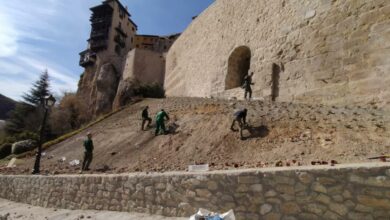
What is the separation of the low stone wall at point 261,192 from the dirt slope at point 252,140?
166 cm

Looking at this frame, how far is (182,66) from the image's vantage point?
28438mm

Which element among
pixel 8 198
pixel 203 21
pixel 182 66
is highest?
pixel 203 21

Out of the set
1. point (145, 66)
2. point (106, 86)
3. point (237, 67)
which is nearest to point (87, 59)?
point (106, 86)

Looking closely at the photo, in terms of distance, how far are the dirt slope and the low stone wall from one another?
1656 mm

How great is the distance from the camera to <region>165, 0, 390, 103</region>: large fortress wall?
10.0 m

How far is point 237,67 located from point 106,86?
24239 mm

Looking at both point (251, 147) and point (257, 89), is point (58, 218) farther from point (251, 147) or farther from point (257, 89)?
point (257, 89)

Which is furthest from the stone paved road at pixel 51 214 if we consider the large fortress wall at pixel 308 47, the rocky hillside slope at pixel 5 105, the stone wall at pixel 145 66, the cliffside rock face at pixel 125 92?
the rocky hillside slope at pixel 5 105

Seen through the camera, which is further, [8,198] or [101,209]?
[8,198]

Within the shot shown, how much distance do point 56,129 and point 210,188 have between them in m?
29.7

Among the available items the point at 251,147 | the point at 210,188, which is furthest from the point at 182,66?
the point at 210,188

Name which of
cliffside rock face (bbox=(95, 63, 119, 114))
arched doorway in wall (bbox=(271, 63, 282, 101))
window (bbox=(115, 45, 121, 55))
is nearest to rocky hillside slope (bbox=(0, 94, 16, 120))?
window (bbox=(115, 45, 121, 55))

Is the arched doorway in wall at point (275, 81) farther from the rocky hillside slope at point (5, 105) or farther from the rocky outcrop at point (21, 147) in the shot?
the rocky hillside slope at point (5, 105)

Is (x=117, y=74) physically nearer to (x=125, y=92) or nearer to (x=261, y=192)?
(x=125, y=92)
